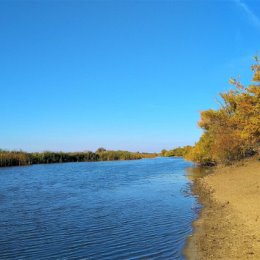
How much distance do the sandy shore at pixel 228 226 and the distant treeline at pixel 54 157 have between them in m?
40.9

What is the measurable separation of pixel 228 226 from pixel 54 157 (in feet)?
196

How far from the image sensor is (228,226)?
12.2 meters

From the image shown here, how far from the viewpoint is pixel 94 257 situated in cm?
973

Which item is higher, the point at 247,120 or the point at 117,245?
the point at 247,120

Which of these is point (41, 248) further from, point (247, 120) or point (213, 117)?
point (213, 117)

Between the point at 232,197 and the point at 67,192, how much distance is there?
A: 10.5m

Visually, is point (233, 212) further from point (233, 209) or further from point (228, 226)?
point (228, 226)

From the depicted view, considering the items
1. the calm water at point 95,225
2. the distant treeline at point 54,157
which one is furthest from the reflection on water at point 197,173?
the distant treeline at point 54,157

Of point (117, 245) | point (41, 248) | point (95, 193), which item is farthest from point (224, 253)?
point (95, 193)

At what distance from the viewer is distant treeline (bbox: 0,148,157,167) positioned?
5559cm

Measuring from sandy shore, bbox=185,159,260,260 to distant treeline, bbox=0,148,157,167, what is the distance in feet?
134

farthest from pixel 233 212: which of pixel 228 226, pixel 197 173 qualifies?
pixel 197 173

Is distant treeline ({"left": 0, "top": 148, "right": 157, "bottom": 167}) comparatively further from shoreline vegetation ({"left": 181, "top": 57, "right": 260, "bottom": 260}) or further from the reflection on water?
shoreline vegetation ({"left": 181, "top": 57, "right": 260, "bottom": 260})

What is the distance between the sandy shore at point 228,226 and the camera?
374 inches
